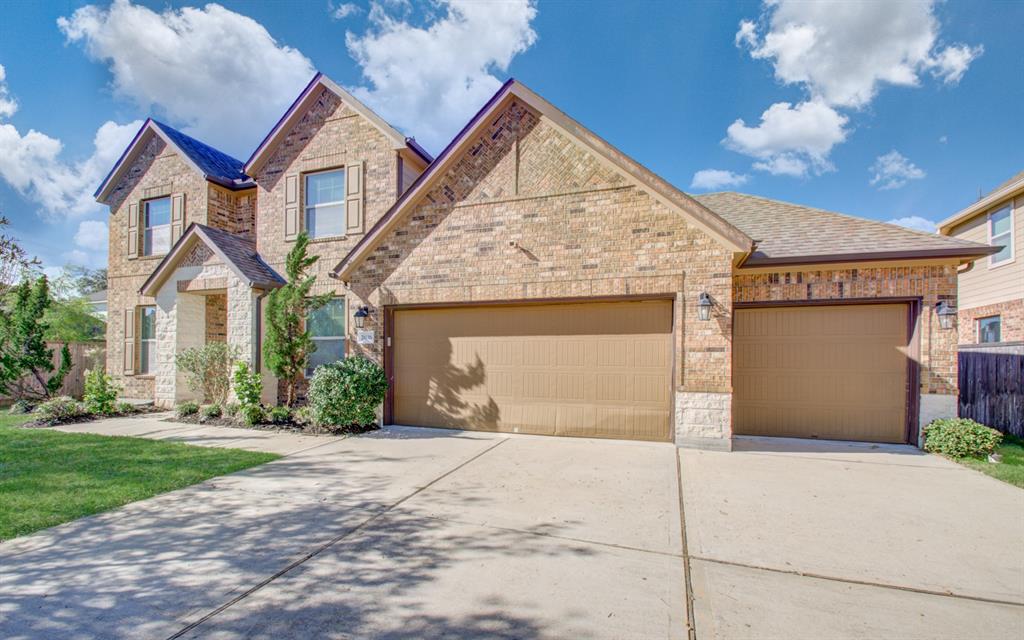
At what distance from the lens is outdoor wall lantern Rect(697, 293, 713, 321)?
703cm

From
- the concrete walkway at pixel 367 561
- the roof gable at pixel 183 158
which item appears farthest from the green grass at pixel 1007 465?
the roof gable at pixel 183 158

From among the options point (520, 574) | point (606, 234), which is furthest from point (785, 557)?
point (606, 234)

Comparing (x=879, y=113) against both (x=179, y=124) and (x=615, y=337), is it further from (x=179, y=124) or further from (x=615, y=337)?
(x=179, y=124)

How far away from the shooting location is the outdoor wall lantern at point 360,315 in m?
9.17

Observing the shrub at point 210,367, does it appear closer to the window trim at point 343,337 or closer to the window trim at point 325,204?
the window trim at point 343,337

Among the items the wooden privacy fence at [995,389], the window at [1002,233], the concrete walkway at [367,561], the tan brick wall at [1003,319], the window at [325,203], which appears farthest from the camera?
the window at [1002,233]

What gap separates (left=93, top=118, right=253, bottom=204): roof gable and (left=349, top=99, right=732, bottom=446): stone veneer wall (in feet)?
21.4

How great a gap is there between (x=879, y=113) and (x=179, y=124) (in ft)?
71.4

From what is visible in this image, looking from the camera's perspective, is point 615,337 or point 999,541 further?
point 615,337

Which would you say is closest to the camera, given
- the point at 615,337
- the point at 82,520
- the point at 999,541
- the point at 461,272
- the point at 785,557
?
the point at 785,557

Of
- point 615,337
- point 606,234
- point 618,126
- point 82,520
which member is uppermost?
point 618,126

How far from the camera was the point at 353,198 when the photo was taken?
10.8 meters

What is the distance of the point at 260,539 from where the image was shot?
12.4ft

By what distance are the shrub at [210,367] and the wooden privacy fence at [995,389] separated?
51.7ft
